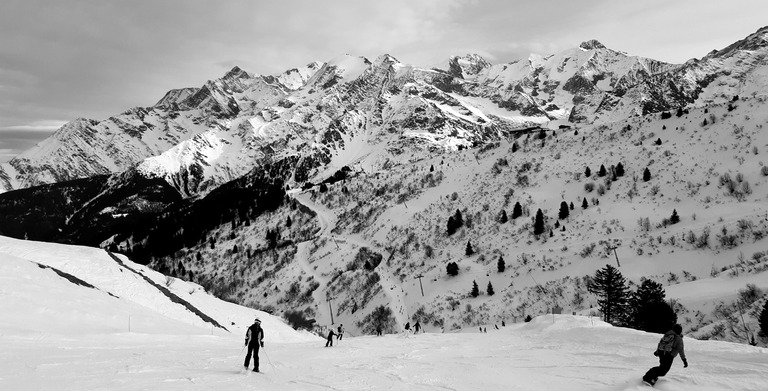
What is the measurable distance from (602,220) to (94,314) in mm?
53020

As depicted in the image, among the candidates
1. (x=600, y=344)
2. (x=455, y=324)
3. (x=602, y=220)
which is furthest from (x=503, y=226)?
(x=600, y=344)

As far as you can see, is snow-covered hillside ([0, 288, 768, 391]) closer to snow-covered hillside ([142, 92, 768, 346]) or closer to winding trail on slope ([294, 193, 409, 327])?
snow-covered hillside ([142, 92, 768, 346])

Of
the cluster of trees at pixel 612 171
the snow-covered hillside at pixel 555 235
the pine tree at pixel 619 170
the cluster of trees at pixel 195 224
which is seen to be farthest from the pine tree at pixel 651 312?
the cluster of trees at pixel 195 224

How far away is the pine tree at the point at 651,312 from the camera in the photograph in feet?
84.9

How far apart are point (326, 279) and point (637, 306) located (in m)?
52.5

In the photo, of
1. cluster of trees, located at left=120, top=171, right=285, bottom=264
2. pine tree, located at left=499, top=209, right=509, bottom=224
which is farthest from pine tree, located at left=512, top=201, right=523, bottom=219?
cluster of trees, located at left=120, top=171, right=285, bottom=264

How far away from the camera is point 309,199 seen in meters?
132

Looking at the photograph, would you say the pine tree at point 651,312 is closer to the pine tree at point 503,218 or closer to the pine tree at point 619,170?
the pine tree at point 503,218

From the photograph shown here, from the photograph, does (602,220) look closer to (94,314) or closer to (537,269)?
(537,269)

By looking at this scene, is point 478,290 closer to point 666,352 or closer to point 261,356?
point 261,356

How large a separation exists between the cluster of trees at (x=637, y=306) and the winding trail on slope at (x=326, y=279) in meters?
24.1

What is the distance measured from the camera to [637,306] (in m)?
30.5

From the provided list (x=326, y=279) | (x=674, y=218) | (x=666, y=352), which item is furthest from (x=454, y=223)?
(x=666, y=352)

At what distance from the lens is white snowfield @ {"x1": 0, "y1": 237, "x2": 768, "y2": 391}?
37.2ft
